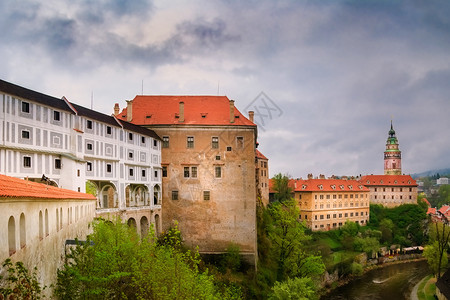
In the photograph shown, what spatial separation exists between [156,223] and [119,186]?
6239mm

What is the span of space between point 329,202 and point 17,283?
6743cm

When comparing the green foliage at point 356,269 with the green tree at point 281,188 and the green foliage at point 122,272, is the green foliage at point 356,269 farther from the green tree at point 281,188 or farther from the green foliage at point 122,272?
the green foliage at point 122,272

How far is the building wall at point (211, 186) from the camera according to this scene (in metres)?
32.3

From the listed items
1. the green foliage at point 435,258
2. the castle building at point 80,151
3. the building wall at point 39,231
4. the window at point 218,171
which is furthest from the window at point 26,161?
the green foliage at point 435,258

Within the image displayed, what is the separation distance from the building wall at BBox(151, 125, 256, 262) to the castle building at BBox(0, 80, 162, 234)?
1.41 metres

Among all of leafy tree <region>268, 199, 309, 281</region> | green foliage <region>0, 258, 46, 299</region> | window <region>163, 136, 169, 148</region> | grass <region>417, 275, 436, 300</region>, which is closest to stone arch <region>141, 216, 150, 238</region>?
window <region>163, 136, 169, 148</region>

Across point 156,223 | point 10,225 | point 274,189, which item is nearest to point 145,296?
point 10,225

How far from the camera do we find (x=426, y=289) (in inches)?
1711

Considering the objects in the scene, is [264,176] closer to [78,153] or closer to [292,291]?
[292,291]

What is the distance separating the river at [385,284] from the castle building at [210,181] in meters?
17.5

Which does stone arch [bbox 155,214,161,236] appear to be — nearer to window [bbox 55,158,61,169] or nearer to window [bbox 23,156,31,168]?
window [bbox 55,158,61,169]

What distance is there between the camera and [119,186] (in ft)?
89.7

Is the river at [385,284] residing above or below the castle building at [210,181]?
below

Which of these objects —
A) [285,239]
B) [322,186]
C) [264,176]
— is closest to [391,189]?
[322,186]
